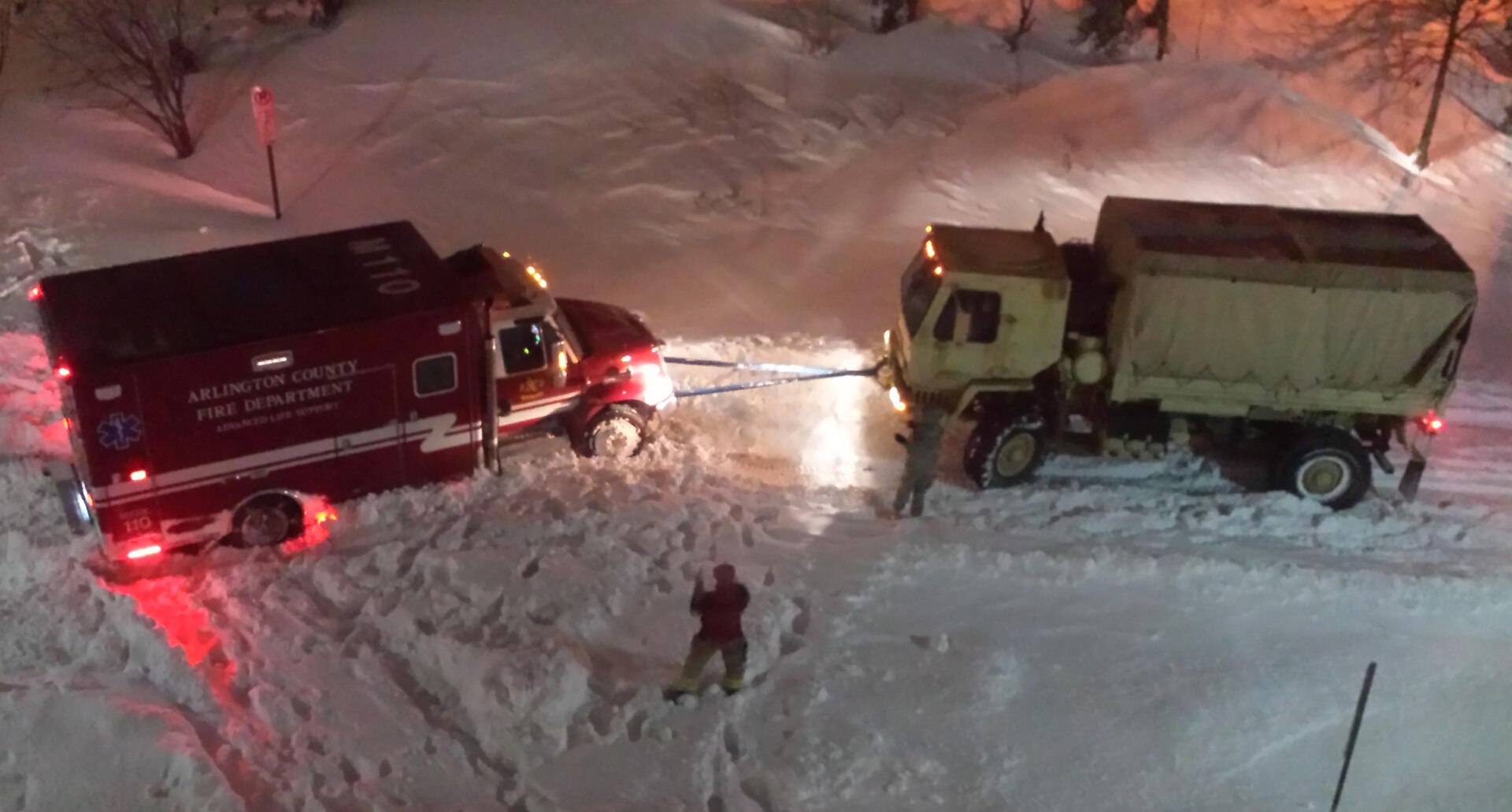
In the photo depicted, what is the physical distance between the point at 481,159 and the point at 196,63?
24.5 feet

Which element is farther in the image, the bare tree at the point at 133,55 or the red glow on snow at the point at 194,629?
the bare tree at the point at 133,55

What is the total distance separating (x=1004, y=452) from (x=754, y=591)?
3.46 metres

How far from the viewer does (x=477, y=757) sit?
9.17 metres

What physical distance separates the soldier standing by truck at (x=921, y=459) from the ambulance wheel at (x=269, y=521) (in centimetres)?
579

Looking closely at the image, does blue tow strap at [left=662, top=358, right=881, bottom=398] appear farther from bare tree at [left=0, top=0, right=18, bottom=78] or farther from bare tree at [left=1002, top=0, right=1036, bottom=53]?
bare tree at [left=0, top=0, right=18, bottom=78]

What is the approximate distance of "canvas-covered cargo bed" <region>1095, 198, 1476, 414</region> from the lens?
39.6ft

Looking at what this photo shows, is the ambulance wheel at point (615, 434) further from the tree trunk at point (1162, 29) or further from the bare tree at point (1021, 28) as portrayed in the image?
the tree trunk at point (1162, 29)

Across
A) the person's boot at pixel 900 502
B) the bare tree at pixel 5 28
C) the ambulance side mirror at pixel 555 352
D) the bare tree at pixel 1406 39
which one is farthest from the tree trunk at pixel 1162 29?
the bare tree at pixel 5 28

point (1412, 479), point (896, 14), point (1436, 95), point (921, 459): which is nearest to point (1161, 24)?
point (896, 14)

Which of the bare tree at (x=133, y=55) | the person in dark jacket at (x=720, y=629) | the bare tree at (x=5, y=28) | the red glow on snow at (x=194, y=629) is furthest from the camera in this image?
the bare tree at (x=5, y=28)

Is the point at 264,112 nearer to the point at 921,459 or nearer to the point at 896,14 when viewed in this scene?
the point at 921,459

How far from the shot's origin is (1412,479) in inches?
517

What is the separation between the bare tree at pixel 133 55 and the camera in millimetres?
20219

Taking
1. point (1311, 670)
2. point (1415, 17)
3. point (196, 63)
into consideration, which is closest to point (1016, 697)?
point (1311, 670)
